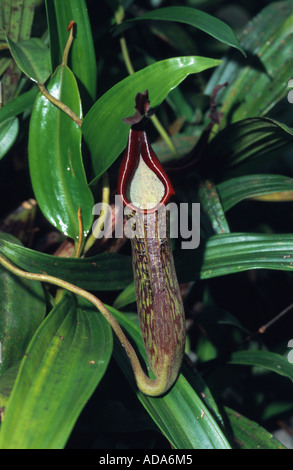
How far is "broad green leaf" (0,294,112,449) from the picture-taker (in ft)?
1.54

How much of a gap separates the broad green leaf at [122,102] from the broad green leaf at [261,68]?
42 centimetres

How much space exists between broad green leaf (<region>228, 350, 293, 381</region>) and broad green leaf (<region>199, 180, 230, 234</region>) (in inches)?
11.0

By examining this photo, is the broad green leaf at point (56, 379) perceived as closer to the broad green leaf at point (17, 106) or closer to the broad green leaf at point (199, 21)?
the broad green leaf at point (17, 106)

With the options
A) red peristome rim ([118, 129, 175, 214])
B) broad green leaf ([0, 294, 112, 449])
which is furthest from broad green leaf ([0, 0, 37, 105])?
broad green leaf ([0, 294, 112, 449])

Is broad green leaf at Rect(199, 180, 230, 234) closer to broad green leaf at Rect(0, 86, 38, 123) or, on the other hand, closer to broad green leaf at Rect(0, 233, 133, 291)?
broad green leaf at Rect(0, 233, 133, 291)

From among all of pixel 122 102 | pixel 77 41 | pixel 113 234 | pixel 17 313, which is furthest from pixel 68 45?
pixel 17 313

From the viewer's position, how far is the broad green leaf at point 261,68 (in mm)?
1015

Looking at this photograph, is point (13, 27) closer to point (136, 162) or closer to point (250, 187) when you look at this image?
point (136, 162)

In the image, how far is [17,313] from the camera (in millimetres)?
677

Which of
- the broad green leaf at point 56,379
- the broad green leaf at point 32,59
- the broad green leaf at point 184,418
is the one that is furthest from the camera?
the broad green leaf at point 32,59

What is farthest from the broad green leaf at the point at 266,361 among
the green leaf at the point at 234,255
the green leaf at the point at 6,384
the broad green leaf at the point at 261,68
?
the broad green leaf at the point at 261,68

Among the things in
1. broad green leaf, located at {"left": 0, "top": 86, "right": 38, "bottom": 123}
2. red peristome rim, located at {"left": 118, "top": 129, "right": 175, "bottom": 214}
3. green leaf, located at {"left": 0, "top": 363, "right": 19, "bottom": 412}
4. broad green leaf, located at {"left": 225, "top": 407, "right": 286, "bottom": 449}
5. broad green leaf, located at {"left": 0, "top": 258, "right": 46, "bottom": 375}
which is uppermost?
broad green leaf, located at {"left": 0, "top": 86, "right": 38, "bottom": 123}

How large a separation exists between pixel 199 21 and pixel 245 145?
0.90 feet
